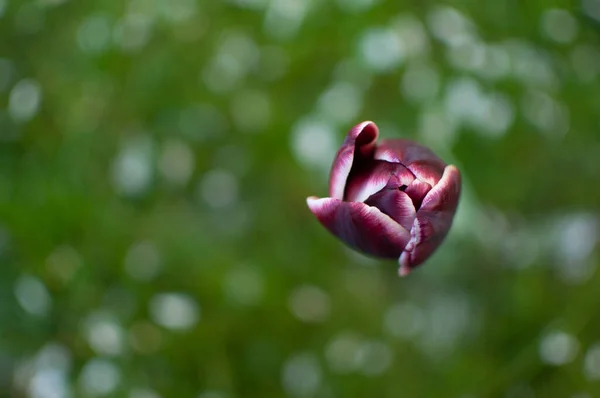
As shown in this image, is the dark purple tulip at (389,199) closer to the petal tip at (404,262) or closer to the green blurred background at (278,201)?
the petal tip at (404,262)

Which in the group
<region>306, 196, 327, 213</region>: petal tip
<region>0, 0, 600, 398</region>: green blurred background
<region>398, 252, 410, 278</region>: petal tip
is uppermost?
<region>306, 196, 327, 213</region>: petal tip

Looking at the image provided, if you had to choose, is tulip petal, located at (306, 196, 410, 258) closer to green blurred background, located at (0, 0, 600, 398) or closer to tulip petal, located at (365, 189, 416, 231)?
tulip petal, located at (365, 189, 416, 231)

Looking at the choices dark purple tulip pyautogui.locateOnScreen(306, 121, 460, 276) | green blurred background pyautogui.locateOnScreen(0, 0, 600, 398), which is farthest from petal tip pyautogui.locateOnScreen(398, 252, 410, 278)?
green blurred background pyautogui.locateOnScreen(0, 0, 600, 398)

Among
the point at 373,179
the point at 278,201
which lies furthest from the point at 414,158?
the point at 278,201

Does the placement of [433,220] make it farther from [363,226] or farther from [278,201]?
[278,201]

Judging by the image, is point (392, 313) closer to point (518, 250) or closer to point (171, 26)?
point (518, 250)

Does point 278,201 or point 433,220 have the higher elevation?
point 433,220

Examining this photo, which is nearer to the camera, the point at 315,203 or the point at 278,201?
the point at 315,203

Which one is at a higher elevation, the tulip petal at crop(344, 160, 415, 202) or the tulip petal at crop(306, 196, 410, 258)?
the tulip petal at crop(344, 160, 415, 202)

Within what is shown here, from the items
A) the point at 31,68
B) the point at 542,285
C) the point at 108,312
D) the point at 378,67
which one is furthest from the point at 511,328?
the point at 31,68
